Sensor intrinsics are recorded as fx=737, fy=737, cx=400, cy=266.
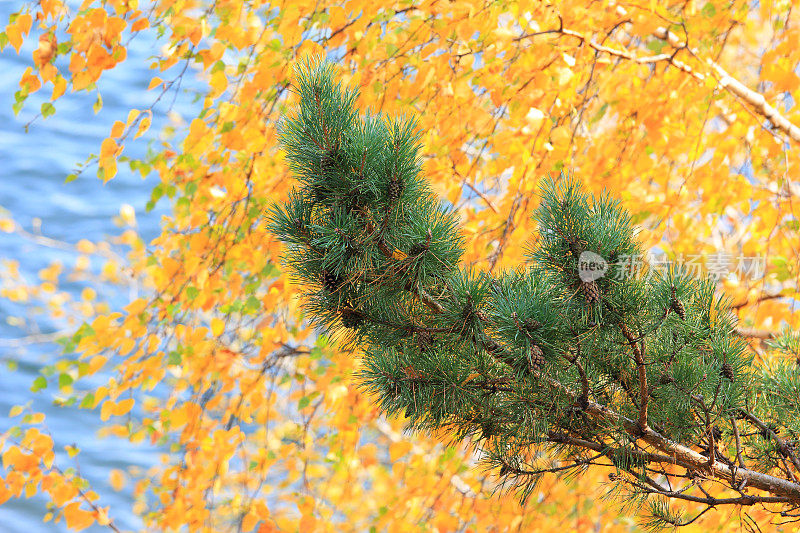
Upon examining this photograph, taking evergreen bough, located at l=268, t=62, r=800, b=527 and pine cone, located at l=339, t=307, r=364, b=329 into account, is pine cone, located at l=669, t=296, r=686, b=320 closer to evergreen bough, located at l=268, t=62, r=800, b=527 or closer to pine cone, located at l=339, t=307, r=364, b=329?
evergreen bough, located at l=268, t=62, r=800, b=527

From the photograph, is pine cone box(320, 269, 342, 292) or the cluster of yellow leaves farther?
the cluster of yellow leaves

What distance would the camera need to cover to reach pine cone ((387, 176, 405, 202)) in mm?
888

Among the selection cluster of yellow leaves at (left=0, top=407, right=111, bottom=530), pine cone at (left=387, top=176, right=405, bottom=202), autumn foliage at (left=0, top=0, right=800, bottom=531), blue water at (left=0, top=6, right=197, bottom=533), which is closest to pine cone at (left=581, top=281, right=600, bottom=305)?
pine cone at (left=387, top=176, right=405, bottom=202)

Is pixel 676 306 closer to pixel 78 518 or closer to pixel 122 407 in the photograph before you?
pixel 122 407

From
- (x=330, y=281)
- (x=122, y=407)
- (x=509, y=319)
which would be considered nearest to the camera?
(x=509, y=319)

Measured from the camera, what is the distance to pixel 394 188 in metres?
0.89

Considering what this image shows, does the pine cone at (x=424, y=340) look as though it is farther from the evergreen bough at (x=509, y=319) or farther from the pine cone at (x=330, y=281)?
the pine cone at (x=330, y=281)

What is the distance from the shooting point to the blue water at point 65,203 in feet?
20.5

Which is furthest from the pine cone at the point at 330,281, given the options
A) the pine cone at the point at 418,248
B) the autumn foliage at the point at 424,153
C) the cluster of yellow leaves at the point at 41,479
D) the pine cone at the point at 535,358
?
the cluster of yellow leaves at the point at 41,479

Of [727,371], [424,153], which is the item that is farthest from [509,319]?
[424,153]

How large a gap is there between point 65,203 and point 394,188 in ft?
22.4

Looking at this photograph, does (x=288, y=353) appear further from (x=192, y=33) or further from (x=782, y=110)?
(x=782, y=110)

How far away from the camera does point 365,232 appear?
89 cm

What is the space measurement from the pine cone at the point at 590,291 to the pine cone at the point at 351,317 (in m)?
0.29
